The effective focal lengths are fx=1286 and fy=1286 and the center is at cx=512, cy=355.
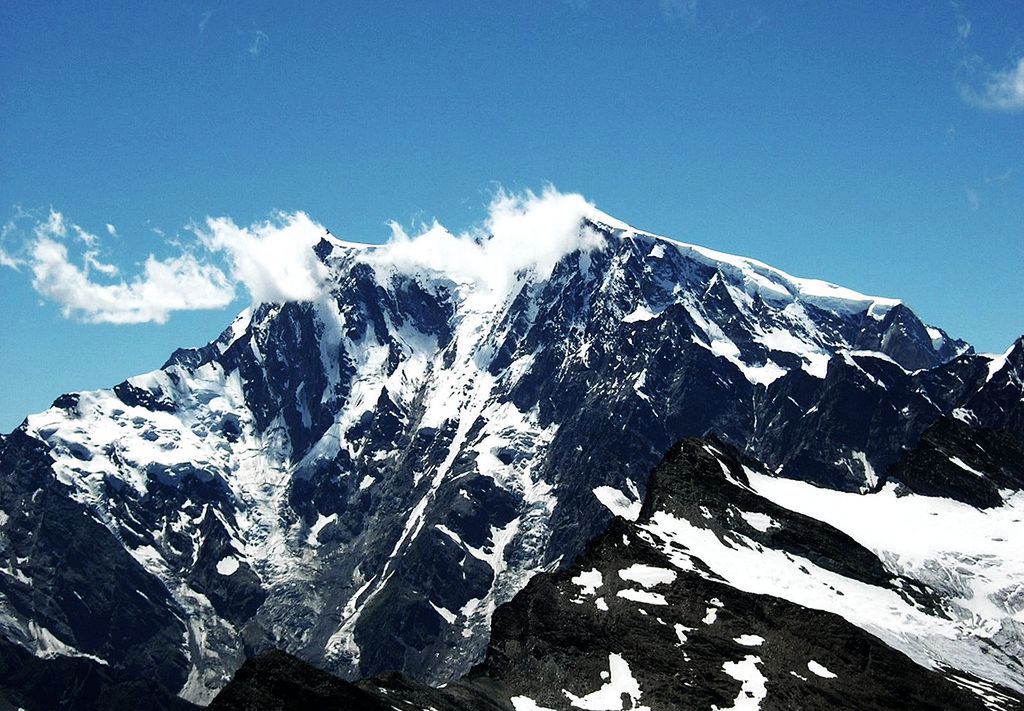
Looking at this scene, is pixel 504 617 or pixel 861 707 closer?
pixel 861 707

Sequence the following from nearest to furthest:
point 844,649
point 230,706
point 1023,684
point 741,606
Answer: point 230,706, point 844,649, point 741,606, point 1023,684

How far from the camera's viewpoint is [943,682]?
174m

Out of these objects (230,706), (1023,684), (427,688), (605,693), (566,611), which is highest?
(1023,684)

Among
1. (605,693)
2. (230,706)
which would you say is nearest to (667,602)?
(605,693)

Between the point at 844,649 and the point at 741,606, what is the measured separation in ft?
55.4

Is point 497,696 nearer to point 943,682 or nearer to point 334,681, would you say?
point 334,681

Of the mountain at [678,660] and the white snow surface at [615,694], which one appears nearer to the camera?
the mountain at [678,660]

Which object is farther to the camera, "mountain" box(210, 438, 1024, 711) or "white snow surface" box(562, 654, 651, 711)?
"white snow surface" box(562, 654, 651, 711)

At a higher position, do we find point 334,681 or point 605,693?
point 605,693

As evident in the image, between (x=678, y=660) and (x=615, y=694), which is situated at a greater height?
(x=678, y=660)

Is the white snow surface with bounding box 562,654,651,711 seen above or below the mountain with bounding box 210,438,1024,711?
below

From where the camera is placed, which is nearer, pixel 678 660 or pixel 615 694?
pixel 615 694

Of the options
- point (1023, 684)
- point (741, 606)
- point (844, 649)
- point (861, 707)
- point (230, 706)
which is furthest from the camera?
point (1023, 684)

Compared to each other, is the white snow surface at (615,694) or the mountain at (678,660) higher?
the mountain at (678,660)
